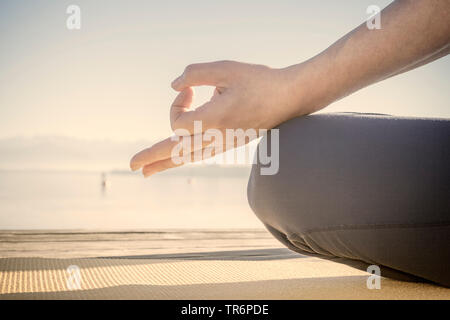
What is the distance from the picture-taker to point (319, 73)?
658 millimetres

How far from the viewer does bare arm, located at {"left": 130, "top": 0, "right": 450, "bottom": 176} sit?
0.63m

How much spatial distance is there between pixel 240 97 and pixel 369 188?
24 centimetres

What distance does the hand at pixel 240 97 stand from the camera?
657 millimetres

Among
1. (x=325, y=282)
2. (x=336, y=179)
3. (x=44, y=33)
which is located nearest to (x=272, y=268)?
(x=325, y=282)
